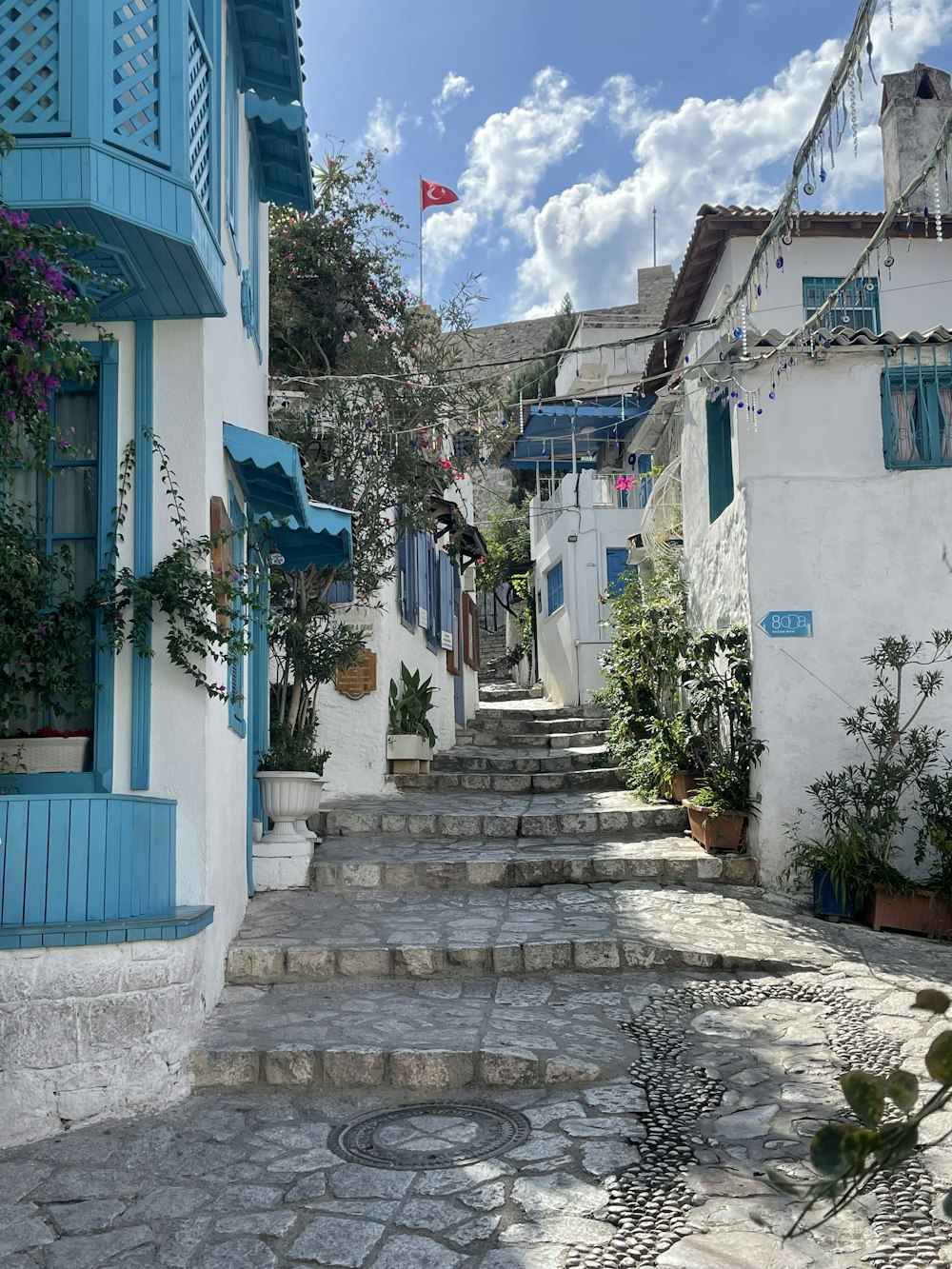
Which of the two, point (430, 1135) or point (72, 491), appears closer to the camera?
point (430, 1135)

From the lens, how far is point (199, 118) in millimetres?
5688

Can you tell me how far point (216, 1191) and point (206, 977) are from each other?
1640mm

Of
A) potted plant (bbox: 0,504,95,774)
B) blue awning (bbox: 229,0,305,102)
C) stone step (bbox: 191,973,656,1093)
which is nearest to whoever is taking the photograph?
stone step (bbox: 191,973,656,1093)

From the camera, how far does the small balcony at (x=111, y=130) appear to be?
4.91m

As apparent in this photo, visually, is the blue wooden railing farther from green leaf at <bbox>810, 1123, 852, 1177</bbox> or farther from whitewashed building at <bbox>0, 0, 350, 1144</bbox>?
green leaf at <bbox>810, 1123, 852, 1177</bbox>

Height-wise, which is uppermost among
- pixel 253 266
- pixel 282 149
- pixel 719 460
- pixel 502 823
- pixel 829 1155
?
pixel 282 149

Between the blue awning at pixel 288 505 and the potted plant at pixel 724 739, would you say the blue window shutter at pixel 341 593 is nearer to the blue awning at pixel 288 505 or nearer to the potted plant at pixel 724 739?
the blue awning at pixel 288 505

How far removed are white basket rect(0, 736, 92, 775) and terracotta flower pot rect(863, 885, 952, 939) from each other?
4957mm

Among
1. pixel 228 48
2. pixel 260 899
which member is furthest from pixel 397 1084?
pixel 228 48

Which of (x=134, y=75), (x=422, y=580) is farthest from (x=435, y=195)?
(x=134, y=75)

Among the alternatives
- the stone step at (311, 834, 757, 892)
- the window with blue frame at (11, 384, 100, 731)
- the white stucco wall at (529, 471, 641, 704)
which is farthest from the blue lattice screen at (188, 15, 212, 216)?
the white stucco wall at (529, 471, 641, 704)

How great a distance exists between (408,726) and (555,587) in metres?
10.1

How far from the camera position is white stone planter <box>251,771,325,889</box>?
8242mm

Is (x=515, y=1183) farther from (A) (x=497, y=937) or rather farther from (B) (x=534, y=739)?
(B) (x=534, y=739)
